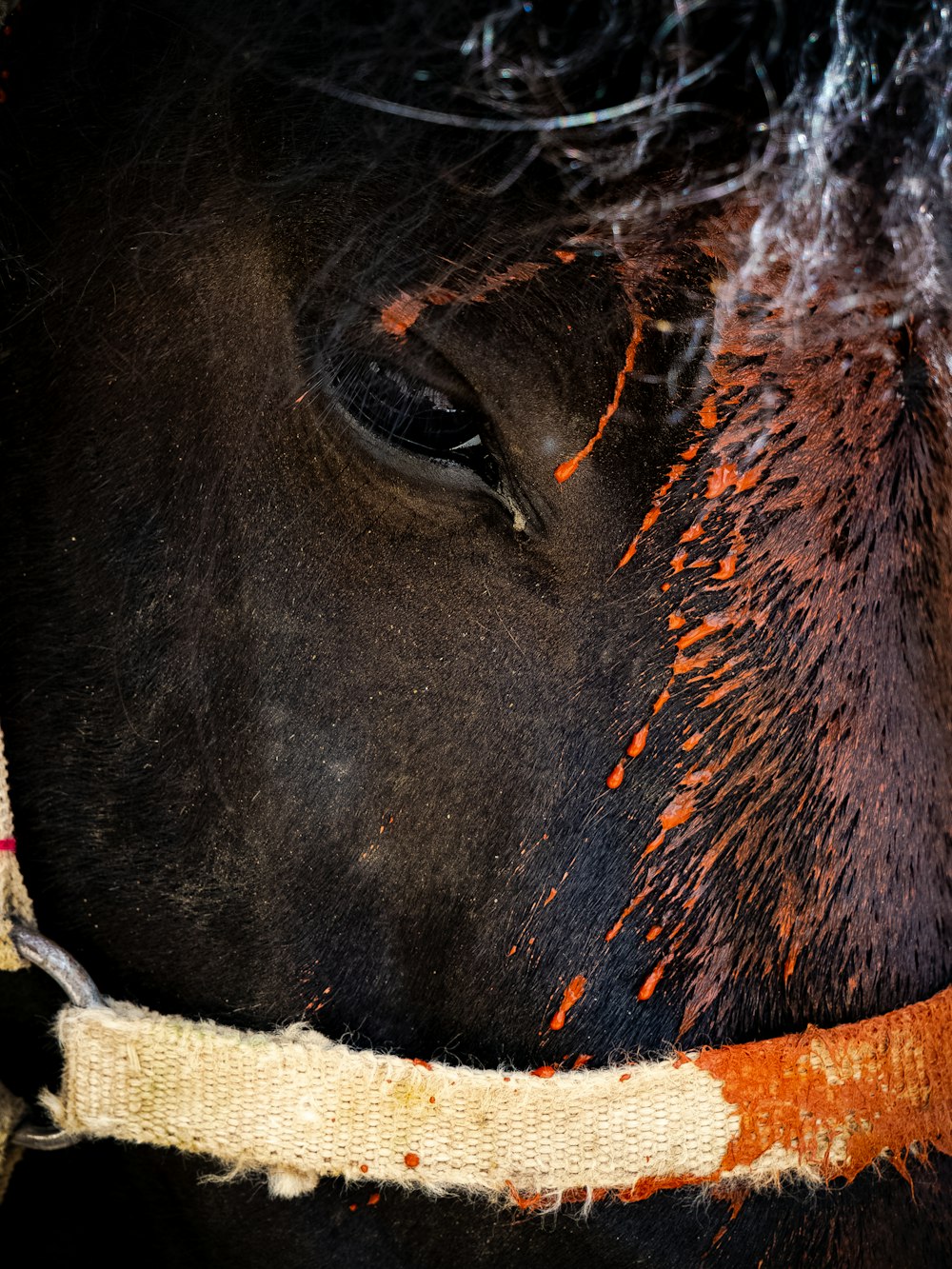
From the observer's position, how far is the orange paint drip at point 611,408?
77 cm

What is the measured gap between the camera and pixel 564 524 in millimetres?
825

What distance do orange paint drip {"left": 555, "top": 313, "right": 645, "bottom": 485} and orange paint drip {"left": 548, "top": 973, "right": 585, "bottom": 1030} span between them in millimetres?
446

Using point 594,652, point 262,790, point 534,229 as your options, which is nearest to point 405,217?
point 534,229

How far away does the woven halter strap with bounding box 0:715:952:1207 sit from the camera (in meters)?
0.86

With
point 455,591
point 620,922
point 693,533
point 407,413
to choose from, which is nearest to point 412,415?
point 407,413

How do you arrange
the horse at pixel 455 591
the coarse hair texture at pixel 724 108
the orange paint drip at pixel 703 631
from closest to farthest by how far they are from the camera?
the coarse hair texture at pixel 724 108 < the horse at pixel 455 591 < the orange paint drip at pixel 703 631

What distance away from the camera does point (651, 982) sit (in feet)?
2.95

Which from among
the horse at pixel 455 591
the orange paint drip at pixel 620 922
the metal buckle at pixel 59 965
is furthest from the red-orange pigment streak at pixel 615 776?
the metal buckle at pixel 59 965

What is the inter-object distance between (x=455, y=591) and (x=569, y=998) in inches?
15.1

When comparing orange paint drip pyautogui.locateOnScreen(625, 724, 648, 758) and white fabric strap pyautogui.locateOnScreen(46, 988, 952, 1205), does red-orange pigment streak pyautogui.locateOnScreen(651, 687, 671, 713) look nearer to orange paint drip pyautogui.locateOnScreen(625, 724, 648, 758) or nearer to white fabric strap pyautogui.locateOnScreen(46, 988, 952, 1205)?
orange paint drip pyautogui.locateOnScreen(625, 724, 648, 758)

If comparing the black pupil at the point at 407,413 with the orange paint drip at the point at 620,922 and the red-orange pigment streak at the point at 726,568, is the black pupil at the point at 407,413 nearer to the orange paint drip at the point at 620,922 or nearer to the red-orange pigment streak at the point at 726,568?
the red-orange pigment streak at the point at 726,568

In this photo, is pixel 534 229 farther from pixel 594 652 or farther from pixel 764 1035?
pixel 764 1035

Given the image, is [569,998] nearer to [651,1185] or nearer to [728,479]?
[651,1185]

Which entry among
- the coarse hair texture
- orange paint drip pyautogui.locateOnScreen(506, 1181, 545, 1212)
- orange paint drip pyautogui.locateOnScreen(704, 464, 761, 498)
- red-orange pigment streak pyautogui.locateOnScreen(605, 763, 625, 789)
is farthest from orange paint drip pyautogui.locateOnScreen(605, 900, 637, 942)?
the coarse hair texture
